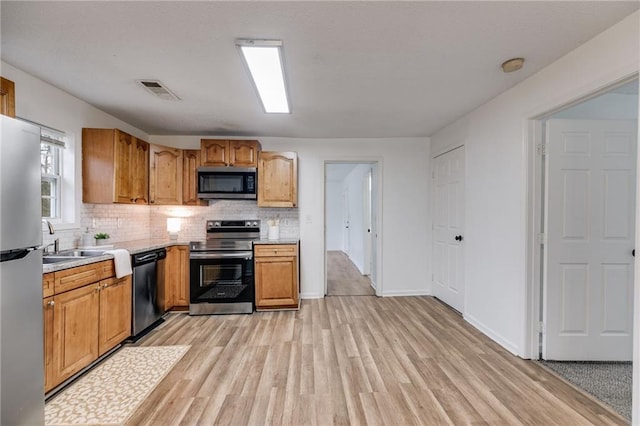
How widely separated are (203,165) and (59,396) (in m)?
2.69

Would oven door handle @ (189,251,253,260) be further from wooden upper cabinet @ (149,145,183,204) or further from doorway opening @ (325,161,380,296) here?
doorway opening @ (325,161,380,296)

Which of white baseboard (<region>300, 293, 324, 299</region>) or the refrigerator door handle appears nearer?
the refrigerator door handle

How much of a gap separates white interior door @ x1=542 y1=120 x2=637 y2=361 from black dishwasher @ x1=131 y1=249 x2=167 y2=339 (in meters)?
3.84

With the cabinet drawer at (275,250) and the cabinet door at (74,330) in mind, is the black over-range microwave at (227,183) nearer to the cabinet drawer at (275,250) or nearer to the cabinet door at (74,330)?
the cabinet drawer at (275,250)

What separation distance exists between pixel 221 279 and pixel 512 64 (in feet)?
12.0

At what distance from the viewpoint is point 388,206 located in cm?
438

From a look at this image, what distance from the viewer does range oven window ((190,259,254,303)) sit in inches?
140

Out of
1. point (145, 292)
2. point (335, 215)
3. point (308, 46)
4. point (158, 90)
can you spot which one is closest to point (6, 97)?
point (158, 90)

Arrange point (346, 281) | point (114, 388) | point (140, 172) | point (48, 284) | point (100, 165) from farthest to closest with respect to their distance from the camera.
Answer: point (346, 281) < point (140, 172) < point (100, 165) < point (114, 388) < point (48, 284)

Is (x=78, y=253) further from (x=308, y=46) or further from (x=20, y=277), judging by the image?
(x=308, y=46)

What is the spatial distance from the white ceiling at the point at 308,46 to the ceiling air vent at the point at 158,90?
0.07 meters

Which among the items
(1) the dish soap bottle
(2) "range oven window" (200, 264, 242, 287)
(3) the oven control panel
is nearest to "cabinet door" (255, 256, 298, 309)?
(2) "range oven window" (200, 264, 242, 287)

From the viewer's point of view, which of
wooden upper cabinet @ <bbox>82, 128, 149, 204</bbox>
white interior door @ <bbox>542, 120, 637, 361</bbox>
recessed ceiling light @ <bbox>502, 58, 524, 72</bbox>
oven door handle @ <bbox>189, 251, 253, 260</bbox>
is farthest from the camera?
oven door handle @ <bbox>189, 251, 253, 260</bbox>

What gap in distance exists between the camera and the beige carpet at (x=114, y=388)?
1.81m
